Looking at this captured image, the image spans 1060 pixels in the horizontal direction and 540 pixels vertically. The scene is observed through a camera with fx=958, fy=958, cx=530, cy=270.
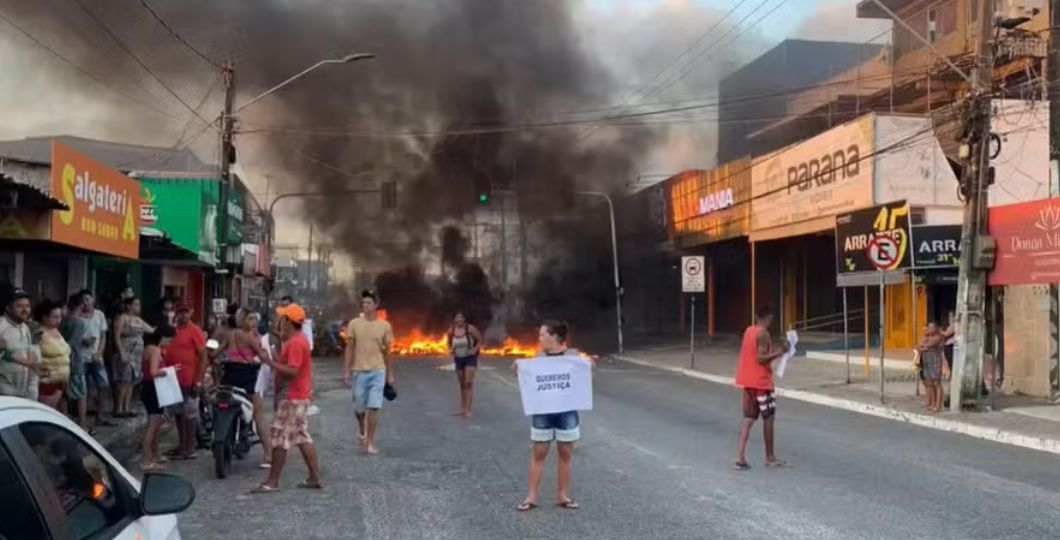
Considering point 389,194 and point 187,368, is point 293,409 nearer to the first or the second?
point 187,368

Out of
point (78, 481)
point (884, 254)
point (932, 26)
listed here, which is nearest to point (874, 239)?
point (884, 254)

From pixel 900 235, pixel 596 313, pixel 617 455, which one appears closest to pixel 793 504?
pixel 617 455

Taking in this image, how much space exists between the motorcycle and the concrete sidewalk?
8114mm

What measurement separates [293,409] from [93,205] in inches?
177

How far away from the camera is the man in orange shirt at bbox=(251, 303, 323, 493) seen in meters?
7.20

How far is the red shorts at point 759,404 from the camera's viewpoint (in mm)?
8453

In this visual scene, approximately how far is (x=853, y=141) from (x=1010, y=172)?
371 centimetres

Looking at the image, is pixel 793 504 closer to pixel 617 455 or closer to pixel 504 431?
pixel 617 455

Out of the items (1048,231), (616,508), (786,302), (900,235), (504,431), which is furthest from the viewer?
(786,302)

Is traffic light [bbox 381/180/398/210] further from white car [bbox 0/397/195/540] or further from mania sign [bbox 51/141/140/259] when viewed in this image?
white car [bbox 0/397/195/540]

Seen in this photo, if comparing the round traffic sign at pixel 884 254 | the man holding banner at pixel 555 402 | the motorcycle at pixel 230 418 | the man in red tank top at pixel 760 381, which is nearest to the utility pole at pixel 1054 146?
the round traffic sign at pixel 884 254

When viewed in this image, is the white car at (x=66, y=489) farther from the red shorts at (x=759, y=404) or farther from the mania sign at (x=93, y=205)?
the mania sign at (x=93, y=205)

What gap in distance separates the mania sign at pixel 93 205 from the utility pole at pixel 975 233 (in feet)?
36.0

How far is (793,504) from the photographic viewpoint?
6727mm
